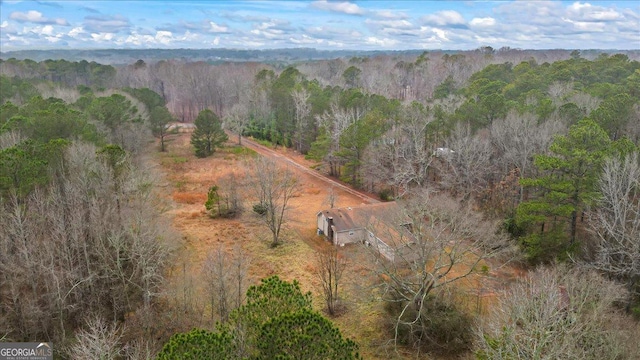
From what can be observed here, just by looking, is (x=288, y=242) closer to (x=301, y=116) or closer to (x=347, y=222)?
(x=347, y=222)

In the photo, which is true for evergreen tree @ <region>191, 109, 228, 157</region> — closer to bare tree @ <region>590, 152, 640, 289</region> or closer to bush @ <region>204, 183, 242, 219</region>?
bush @ <region>204, 183, 242, 219</region>

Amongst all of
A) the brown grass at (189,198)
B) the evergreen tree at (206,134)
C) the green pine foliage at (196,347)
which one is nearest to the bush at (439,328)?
the green pine foliage at (196,347)

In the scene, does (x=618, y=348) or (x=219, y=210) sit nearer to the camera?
(x=618, y=348)

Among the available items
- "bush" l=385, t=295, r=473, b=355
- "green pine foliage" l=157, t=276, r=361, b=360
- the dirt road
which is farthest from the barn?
"green pine foliage" l=157, t=276, r=361, b=360

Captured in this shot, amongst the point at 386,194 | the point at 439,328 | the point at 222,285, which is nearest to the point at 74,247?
the point at 222,285

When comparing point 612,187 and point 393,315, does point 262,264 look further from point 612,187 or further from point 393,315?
point 612,187

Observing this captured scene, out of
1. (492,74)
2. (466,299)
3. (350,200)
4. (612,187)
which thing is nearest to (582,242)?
(612,187)
